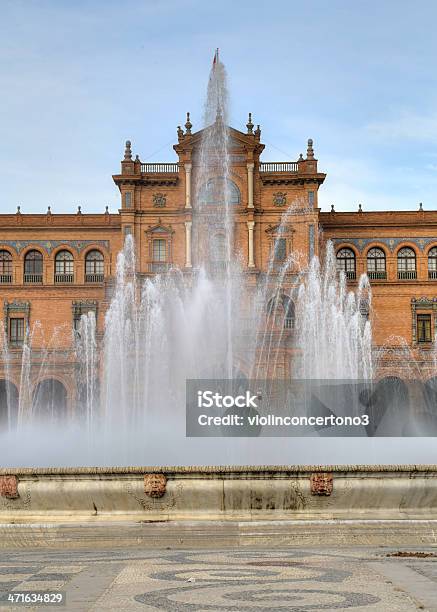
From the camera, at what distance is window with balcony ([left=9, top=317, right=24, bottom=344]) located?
2072 inches

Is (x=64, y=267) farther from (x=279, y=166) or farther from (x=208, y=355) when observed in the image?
(x=208, y=355)

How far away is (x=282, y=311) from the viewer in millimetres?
49750

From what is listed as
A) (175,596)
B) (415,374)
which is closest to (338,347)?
(415,374)

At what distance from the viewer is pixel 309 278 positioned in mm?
49969

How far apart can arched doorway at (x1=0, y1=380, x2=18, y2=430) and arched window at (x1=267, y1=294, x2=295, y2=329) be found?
47.9 ft

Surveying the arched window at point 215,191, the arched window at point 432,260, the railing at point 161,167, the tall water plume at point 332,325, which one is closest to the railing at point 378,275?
the tall water plume at point 332,325

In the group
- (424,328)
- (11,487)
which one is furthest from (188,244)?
(11,487)

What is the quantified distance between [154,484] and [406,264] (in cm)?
4253

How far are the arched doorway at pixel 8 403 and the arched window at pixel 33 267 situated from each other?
5.93 m

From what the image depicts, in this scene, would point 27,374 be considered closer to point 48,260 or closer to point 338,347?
point 48,260

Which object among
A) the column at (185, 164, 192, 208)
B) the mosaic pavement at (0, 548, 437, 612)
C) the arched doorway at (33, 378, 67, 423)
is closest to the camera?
the mosaic pavement at (0, 548, 437, 612)

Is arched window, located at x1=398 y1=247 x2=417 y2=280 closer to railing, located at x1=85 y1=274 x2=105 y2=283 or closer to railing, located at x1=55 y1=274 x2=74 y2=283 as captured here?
railing, located at x1=85 y1=274 x2=105 y2=283

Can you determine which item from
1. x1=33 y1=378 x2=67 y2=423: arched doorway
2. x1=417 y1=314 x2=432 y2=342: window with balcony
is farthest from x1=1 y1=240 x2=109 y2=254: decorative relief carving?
x1=417 y1=314 x2=432 y2=342: window with balcony

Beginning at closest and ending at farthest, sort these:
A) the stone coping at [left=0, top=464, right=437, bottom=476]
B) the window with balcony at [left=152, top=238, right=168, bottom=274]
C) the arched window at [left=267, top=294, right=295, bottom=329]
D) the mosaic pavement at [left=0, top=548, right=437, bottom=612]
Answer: the mosaic pavement at [left=0, top=548, right=437, bottom=612] < the stone coping at [left=0, top=464, right=437, bottom=476] < the arched window at [left=267, top=294, right=295, bottom=329] < the window with balcony at [left=152, top=238, right=168, bottom=274]
